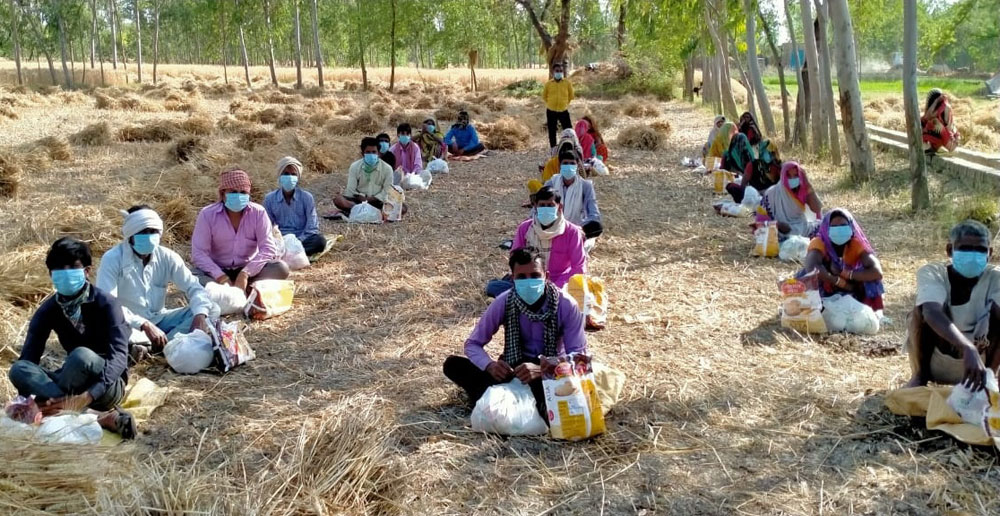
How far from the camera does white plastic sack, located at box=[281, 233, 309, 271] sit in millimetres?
7195

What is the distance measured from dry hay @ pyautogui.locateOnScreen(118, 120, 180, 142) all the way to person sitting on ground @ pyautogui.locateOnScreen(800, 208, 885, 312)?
12.3 metres

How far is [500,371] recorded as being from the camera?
4.09 m

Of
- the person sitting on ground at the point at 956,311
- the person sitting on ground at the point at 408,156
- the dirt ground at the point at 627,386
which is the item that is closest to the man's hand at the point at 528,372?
the dirt ground at the point at 627,386

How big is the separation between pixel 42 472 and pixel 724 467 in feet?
8.78

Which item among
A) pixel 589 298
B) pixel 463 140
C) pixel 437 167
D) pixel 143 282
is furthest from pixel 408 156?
pixel 143 282

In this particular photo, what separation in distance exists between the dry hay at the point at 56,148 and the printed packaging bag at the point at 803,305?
426 inches

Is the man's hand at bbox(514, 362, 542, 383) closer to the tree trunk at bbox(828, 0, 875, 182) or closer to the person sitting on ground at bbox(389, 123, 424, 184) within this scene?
the tree trunk at bbox(828, 0, 875, 182)

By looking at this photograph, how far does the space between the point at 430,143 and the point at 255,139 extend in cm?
308

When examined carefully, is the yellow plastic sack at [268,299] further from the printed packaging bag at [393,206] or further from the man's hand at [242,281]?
the printed packaging bag at [393,206]

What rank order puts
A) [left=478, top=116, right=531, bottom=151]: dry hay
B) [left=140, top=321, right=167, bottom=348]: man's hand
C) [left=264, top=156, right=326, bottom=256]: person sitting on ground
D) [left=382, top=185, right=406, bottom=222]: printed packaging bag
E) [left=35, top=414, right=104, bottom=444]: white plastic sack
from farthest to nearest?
1. [left=478, top=116, right=531, bottom=151]: dry hay
2. [left=382, top=185, right=406, bottom=222]: printed packaging bag
3. [left=264, top=156, right=326, bottom=256]: person sitting on ground
4. [left=140, top=321, right=167, bottom=348]: man's hand
5. [left=35, top=414, right=104, bottom=444]: white plastic sack

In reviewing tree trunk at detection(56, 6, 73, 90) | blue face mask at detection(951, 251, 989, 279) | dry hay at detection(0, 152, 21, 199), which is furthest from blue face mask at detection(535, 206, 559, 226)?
tree trunk at detection(56, 6, 73, 90)

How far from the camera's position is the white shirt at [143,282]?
5.02 metres

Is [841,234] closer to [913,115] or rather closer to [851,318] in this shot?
[851,318]

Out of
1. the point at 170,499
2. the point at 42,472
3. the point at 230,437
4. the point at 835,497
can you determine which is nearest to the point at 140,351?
the point at 230,437
